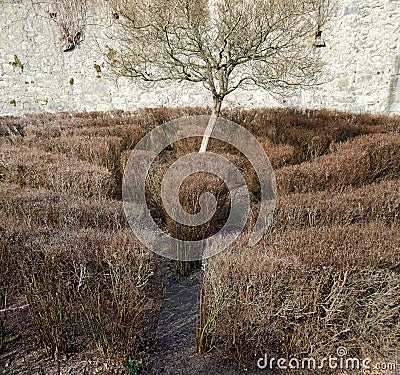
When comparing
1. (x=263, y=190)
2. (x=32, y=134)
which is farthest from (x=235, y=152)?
→ (x=32, y=134)

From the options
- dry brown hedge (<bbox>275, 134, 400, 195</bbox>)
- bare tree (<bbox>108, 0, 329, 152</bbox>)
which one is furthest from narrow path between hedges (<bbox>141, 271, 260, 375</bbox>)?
bare tree (<bbox>108, 0, 329, 152</bbox>)

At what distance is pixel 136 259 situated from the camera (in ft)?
7.04

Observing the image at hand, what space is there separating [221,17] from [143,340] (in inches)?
152

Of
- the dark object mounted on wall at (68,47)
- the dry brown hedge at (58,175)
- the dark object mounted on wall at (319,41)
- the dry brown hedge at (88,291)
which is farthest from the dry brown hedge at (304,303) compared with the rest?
the dark object mounted on wall at (68,47)

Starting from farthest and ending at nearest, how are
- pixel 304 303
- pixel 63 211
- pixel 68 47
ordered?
pixel 68 47 < pixel 63 211 < pixel 304 303

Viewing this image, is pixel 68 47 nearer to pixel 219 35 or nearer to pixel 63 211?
pixel 219 35

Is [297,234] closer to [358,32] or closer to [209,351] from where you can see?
[209,351]

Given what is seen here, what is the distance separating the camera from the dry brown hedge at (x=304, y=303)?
198 centimetres

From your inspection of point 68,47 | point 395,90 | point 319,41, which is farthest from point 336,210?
point 68,47

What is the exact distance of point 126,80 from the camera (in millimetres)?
10641

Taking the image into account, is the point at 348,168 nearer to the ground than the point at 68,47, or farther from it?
nearer to the ground

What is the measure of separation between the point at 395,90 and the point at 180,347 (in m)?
7.53

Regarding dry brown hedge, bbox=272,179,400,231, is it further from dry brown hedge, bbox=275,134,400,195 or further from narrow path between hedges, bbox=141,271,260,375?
narrow path between hedges, bbox=141,271,260,375

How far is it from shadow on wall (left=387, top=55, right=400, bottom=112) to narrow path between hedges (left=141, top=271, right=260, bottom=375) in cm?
689
